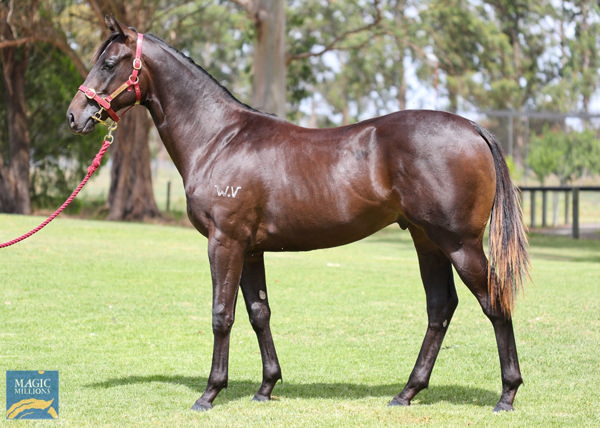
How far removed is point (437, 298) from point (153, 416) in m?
2.15

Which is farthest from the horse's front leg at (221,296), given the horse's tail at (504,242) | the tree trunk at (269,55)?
the tree trunk at (269,55)

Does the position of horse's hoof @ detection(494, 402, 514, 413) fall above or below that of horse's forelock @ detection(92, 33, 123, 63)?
below

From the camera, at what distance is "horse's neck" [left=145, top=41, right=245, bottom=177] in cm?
556

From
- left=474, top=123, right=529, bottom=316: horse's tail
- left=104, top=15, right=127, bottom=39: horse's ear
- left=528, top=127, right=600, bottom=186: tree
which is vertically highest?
left=528, top=127, right=600, bottom=186: tree

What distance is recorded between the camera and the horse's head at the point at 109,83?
538 centimetres

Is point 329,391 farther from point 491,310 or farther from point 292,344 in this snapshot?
point 292,344

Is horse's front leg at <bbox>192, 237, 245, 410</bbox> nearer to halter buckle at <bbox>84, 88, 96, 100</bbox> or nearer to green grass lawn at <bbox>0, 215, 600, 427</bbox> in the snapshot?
green grass lawn at <bbox>0, 215, 600, 427</bbox>

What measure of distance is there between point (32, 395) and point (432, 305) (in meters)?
2.82

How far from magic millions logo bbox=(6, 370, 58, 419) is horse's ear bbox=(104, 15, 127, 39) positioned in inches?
92.6

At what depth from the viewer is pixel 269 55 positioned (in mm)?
23438

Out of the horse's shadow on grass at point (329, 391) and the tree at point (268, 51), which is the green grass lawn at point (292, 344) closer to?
the horse's shadow on grass at point (329, 391)

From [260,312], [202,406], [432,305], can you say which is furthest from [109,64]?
[432,305]

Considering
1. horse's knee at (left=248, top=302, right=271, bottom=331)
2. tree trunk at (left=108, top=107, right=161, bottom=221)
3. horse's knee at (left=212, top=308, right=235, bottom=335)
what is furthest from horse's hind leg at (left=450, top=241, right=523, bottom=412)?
tree trunk at (left=108, top=107, right=161, bottom=221)

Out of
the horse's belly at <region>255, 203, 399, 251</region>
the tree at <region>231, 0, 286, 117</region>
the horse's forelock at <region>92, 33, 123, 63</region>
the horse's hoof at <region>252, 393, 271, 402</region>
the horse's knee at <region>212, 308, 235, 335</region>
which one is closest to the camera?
the horse's belly at <region>255, 203, 399, 251</region>
